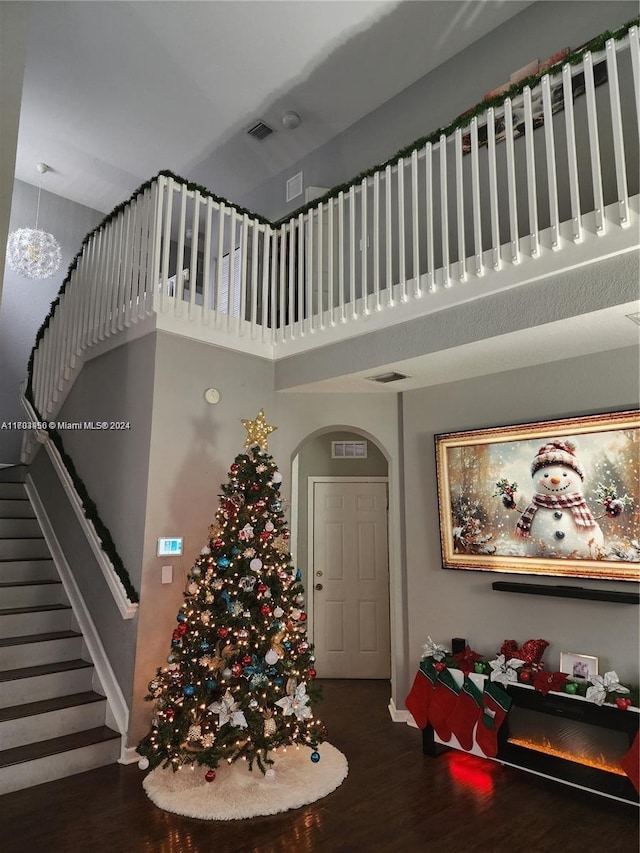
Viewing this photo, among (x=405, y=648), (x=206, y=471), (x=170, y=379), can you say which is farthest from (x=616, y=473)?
(x=170, y=379)

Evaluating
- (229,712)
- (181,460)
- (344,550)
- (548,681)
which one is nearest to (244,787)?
(229,712)

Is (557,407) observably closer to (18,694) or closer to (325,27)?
(325,27)

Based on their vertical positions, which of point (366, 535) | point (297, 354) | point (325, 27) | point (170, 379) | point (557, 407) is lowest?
point (366, 535)

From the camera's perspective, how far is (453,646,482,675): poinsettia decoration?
371 cm

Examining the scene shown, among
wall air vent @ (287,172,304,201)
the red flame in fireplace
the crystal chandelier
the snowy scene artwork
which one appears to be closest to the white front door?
the snowy scene artwork

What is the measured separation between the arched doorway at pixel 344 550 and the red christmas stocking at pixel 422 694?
168cm

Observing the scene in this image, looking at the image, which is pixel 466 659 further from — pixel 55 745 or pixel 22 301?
pixel 22 301

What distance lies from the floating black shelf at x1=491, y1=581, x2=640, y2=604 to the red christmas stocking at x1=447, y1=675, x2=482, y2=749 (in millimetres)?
677

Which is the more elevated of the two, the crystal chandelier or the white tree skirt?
the crystal chandelier

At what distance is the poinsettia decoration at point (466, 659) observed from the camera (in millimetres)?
3712

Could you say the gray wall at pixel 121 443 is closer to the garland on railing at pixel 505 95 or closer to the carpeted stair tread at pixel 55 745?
the carpeted stair tread at pixel 55 745

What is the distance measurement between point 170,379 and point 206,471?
2.45 feet

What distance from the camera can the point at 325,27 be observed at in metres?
4.66

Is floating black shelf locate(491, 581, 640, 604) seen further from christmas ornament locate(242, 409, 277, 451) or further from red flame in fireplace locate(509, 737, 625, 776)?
christmas ornament locate(242, 409, 277, 451)
